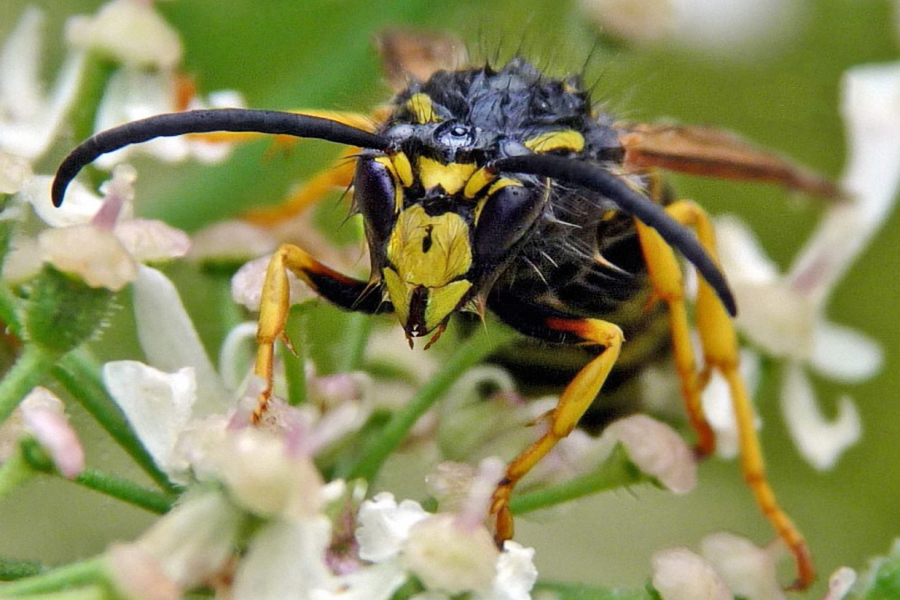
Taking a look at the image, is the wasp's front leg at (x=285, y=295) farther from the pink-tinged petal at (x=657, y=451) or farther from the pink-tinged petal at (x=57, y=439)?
the pink-tinged petal at (x=657, y=451)

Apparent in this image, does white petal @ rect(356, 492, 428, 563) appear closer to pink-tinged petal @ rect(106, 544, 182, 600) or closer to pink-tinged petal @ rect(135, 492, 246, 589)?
pink-tinged petal @ rect(135, 492, 246, 589)

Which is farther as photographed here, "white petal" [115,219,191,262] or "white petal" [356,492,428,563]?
"white petal" [115,219,191,262]

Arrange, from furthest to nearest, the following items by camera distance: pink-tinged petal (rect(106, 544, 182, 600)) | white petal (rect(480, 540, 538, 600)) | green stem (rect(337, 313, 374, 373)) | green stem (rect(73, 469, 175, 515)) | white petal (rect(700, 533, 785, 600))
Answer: green stem (rect(337, 313, 374, 373)) → white petal (rect(700, 533, 785, 600)) → green stem (rect(73, 469, 175, 515)) → white petal (rect(480, 540, 538, 600)) → pink-tinged petal (rect(106, 544, 182, 600))

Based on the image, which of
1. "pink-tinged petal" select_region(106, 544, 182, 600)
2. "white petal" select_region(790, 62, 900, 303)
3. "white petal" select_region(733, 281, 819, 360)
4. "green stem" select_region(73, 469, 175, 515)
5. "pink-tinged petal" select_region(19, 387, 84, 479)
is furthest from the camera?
"white petal" select_region(790, 62, 900, 303)

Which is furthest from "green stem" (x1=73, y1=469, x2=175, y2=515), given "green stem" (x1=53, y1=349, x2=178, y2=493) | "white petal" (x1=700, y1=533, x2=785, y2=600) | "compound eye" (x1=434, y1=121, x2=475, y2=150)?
"white petal" (x1=700, y1=533, x2=785, y2=600)

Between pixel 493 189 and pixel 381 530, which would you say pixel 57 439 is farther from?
pixel 493 189

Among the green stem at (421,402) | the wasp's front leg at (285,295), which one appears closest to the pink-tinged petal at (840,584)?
the green stem at (421,402)

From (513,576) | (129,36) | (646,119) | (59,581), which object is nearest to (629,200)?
(513,576)
